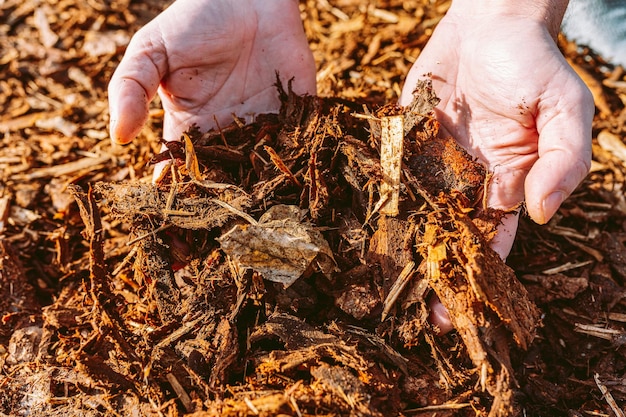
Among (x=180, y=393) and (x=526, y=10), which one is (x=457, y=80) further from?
(x=180, y=393)

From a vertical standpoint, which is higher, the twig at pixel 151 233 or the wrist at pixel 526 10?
the wrist at pixel 526 10

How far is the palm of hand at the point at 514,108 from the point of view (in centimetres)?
210

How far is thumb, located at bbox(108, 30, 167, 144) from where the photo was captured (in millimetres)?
2369

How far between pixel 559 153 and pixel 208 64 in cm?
196

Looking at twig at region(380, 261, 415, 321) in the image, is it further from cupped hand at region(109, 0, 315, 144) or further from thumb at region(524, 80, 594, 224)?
cupped hand at region(109, 0, 315, 144)

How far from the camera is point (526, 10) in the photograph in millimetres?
2621

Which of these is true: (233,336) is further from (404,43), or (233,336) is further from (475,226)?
(404,43)

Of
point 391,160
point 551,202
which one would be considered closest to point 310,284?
point 391,160

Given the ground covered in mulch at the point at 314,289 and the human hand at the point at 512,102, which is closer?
the ground covered in mulch at the point at 314,289

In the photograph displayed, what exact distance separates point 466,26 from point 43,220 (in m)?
2.93

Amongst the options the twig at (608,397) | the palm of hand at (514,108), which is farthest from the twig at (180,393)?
the twig at (608,397)

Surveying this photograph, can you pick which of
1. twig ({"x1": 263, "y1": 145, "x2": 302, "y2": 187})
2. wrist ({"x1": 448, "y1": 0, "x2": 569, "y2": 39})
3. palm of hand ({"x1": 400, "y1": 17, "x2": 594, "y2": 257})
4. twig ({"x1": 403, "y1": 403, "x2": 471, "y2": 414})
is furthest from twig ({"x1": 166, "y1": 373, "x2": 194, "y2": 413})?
wrist ({"x1": 448, "y1": 0, "x2": 569, "y2": 39})

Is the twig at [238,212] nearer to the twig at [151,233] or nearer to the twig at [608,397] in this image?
the twig at [151,233]

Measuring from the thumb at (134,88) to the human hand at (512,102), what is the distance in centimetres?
145
